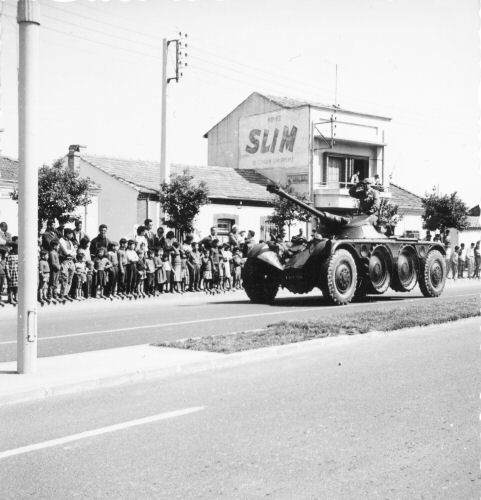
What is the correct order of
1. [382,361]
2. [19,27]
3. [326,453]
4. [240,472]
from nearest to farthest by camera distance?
[240,472] → [326,453] → [19,27] → [382,361]

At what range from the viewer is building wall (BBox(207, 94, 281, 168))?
43.7 m

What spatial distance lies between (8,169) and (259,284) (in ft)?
65.0

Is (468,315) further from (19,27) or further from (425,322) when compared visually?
(19,27)

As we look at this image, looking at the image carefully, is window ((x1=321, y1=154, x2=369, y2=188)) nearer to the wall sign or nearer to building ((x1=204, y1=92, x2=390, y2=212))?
building ((x1=204, y1=92, x2=390, y2=212))

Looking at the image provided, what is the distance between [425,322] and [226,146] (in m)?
33.9

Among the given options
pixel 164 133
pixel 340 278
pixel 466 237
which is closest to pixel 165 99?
pixel 164 133

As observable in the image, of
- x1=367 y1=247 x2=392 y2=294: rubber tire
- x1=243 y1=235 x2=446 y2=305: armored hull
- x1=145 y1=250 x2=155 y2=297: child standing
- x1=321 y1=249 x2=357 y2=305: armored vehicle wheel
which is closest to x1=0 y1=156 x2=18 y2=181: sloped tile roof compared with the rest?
x1=145 y1=250 x2=155 y2=297: child standing

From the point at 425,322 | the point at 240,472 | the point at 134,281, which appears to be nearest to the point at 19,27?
the point at 240,472

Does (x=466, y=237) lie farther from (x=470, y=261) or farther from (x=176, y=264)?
(x=176, y=264)

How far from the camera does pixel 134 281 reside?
62.6 ft

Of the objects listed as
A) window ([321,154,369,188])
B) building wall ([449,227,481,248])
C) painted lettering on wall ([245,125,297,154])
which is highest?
painted lettering on wall ([245,125,297,154])

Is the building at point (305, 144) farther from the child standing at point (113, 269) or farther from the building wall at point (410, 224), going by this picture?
the child standing at point (113, 269)

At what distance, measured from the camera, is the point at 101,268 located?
1814 cm

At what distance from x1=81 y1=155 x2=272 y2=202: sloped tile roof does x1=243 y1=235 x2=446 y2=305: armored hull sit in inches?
617
